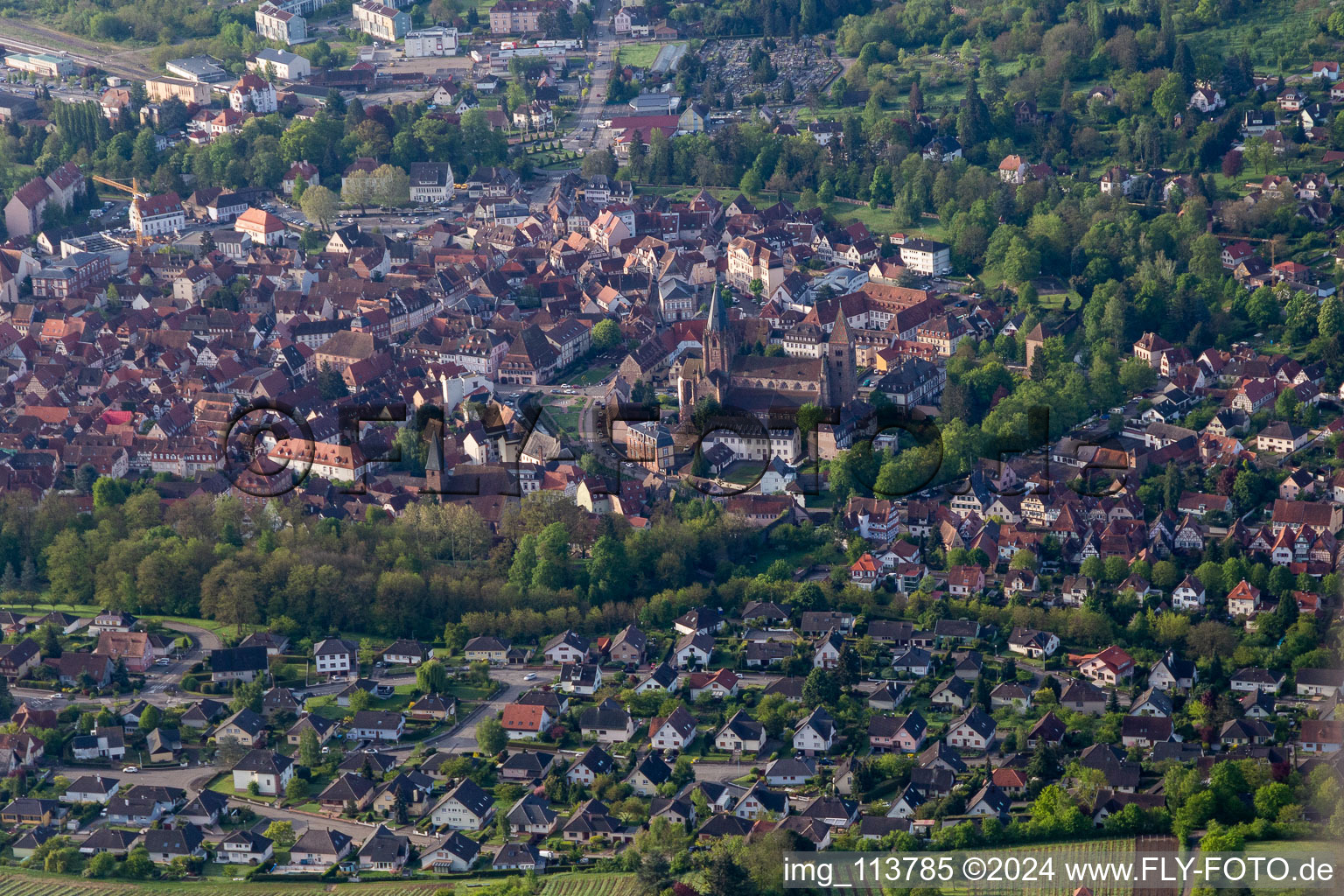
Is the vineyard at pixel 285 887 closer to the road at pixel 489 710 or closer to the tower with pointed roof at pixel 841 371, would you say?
the road at pixel 489 710

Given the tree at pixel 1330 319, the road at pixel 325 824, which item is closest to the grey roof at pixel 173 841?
the road at pixel 325 824

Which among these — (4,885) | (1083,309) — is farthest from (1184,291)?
(4,885)

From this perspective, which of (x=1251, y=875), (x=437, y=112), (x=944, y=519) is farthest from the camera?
(x=437, y=112)

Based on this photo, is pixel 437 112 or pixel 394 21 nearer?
pixel 437 112

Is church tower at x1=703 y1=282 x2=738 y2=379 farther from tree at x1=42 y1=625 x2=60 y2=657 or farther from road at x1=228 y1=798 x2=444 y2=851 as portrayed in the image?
road at x1=228 y1=798 x2=444 y2=851

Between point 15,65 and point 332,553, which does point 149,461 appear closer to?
point 332,553

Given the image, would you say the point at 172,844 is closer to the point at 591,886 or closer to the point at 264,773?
the point at 264,773
